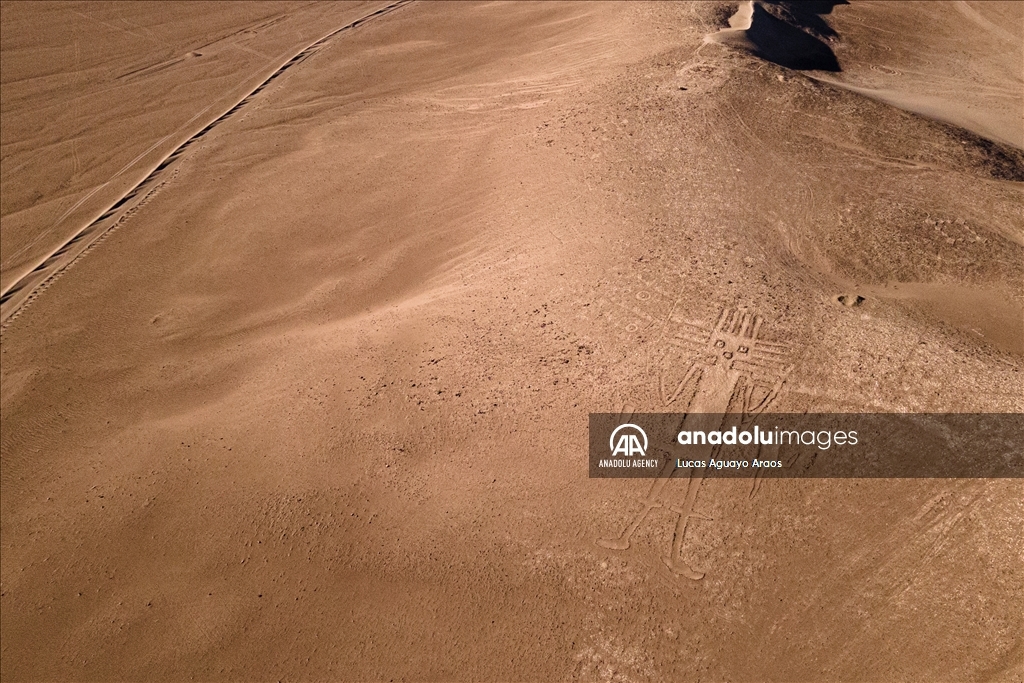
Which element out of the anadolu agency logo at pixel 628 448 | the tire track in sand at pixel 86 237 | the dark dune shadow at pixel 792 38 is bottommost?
the anadolu agency logo at pixel 628 448

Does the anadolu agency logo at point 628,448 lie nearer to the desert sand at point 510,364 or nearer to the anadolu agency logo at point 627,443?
the anadolu agency logo at point 627,443

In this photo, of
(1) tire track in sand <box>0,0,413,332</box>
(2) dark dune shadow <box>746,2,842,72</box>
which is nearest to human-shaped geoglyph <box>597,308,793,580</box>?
(2) dark dune shadow <box>746,2,842,72</box>

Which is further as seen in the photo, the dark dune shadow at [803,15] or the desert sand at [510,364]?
the dark dune shadow at [803,15]

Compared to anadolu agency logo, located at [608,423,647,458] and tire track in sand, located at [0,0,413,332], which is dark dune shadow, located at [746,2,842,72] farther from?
tire track in sand, located at [0,0,413,332]

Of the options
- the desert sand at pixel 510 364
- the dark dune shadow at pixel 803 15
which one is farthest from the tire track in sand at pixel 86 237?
the dark dune shadow at pixel 803 15

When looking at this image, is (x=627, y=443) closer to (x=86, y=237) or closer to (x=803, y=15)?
(x=86, y=237)

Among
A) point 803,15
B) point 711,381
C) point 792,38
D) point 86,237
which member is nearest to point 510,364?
point 711,381

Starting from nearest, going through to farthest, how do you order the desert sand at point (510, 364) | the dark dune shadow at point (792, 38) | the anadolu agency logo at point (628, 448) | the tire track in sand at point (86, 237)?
the desert sand at point (510, 364), the anadolu agency logo at point (628, 448), the tire track in sand at point (86, 237), the dark dune shadow at point (792, 38)

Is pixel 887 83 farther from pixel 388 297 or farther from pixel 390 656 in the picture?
pixel 390 656
